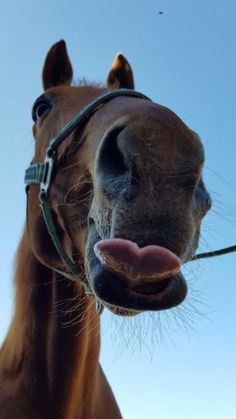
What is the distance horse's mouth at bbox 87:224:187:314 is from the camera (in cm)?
254

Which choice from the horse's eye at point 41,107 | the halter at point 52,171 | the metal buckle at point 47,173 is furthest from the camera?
the horse's eye at point 41,107

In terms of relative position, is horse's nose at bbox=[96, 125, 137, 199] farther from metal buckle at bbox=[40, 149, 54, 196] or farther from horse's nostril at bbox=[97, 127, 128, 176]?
metal buckle at bbox=[40, 149, 54, 196]

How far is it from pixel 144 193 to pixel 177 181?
164mm

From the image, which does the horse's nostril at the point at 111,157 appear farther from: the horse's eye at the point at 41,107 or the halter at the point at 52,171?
the horse's eye at the point at 41,107

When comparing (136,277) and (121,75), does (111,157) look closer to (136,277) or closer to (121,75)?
(136,277)

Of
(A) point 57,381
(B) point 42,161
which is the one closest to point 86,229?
(B) point 42,161

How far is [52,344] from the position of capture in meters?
4.02

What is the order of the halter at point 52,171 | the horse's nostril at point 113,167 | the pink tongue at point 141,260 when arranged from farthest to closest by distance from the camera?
1. the halter at point 52,171
2. the horse's nostril at point 113,167
3. the pink tongue at point 141,260

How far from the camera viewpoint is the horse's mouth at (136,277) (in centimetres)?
254

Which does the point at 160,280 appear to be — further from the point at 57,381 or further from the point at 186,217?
the point at 57,381

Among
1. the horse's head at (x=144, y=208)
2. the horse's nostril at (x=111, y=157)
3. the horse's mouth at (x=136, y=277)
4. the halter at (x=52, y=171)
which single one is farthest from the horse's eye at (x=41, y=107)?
the horse's mouth at (x=136, y=277)

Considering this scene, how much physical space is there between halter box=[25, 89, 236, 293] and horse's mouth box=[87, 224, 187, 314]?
0.77m

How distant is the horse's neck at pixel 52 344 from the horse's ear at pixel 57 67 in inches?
61.7

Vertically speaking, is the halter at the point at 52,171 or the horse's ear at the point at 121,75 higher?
the horse's ear at the point at 121,75
